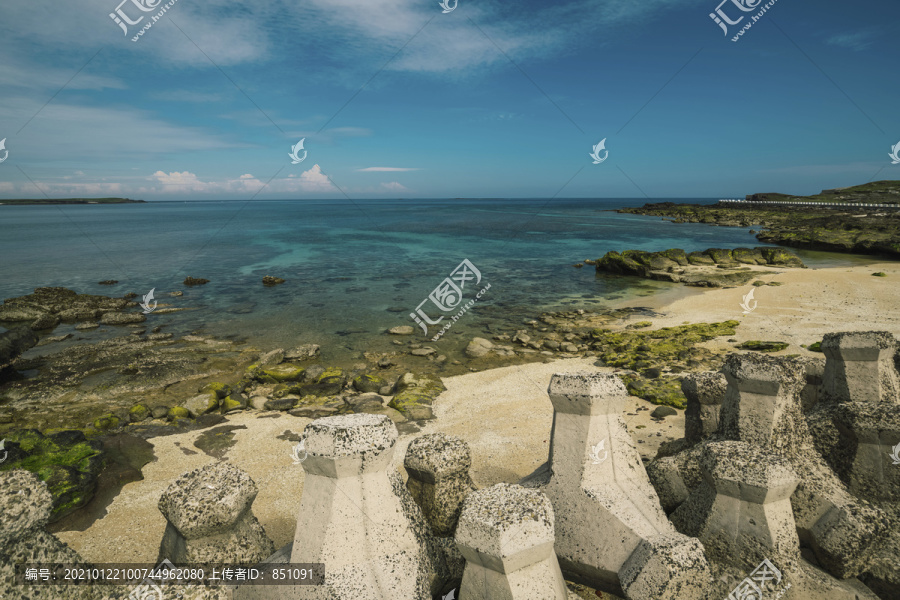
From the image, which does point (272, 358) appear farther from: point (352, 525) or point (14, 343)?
point (352, 525)

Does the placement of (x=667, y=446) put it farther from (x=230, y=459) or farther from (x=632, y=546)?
(x=230, y=459)

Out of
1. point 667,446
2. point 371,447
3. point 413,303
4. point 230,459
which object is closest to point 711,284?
point 413,303

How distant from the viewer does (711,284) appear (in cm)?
2442

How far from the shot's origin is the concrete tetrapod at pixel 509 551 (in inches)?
101

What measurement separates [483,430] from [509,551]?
6076 mm

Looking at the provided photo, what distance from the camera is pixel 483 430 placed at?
28.0 ft

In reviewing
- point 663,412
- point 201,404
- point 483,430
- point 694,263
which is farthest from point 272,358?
point 694,263

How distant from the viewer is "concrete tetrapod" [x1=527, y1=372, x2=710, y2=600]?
3.17m

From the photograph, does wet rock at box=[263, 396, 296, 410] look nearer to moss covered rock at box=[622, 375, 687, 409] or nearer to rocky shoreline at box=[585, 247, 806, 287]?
moss covered rock at box=[622, 375, 687, 409]

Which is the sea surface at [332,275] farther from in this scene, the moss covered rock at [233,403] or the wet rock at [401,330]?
the moss covered rock at [233,403]

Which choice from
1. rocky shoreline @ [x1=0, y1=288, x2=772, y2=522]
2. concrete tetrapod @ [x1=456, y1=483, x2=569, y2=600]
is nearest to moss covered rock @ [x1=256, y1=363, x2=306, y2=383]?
rocky shoreline @ [x1=0, y1=288, x2=772, y2=522]

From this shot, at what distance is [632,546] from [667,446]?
2481 mm

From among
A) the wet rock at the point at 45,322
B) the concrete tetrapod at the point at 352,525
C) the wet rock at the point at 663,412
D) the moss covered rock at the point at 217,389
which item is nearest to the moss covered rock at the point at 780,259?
the wet rock at the point at 663,412

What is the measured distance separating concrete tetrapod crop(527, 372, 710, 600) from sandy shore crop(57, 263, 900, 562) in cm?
309
